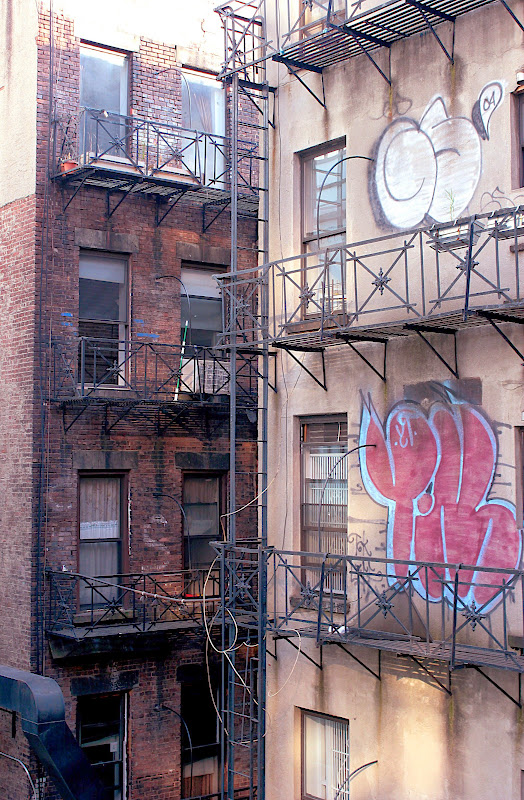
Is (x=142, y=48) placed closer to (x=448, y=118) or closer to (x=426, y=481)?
(x=448, y=118)

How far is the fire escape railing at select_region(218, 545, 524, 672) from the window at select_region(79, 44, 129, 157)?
840 centimetres

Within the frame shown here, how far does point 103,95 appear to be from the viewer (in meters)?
18.2

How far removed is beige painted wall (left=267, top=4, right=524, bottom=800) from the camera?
34.6ft

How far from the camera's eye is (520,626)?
33.7 ft

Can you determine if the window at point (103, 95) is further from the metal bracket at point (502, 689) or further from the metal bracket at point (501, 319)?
the metal bracket at point (502, 689)

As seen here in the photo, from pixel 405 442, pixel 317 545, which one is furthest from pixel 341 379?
pixel 317 545

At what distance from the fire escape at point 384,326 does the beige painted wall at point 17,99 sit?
476 centimetres

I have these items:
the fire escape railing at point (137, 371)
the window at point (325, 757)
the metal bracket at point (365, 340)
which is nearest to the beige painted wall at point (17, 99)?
the fire escape railing at point (137, 371)

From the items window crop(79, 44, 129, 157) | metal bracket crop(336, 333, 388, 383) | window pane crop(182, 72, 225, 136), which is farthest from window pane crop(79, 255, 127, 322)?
metal bracket crop(336, 333, 388, 383)

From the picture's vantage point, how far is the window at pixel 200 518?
18.5 m

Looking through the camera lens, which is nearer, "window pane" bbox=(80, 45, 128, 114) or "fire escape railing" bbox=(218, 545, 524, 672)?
"fire escape railing" bbox=(218, 545, 524, 672)

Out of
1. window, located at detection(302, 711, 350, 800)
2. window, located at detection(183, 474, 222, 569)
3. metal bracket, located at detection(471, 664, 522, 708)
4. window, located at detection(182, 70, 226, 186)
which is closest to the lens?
metal bracket, located at detection(471, 664, 522, 708)

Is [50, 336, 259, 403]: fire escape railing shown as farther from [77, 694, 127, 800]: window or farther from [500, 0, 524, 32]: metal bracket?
[500, 0, 524, 32]: metal bracket

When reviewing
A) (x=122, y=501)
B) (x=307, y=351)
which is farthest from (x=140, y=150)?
(x=307, y=351)
